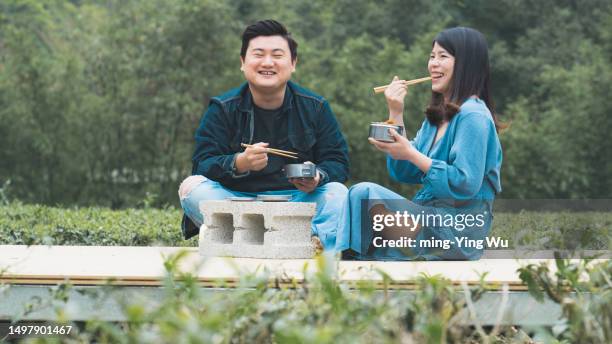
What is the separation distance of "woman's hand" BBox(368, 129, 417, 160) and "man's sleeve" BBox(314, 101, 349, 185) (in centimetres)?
75

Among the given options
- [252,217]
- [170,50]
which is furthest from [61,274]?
[170,50]

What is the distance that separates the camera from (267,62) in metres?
4.36

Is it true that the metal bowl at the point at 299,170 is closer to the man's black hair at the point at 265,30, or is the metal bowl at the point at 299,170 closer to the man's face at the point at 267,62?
the man's face at the point at 267,62

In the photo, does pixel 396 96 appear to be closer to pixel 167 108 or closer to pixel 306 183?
pixel 306 183

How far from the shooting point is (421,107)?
12695 millimetres

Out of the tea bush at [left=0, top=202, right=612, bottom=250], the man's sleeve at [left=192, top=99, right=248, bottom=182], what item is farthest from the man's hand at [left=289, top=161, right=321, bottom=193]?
the tea bush at [left=0, top=202, right=612, bottom=250]

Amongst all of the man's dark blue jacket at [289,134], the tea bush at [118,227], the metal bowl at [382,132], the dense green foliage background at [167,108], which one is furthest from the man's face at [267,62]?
the dense green foliage background at [167,108]

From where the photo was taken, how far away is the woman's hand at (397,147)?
3.68 metres

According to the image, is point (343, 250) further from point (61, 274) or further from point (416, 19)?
point (416, 19)

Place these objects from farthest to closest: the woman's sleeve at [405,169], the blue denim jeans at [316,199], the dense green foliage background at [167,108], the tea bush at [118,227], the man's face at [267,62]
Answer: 1. the dense green foliage background at [167,108]
2. the tea bush at [118,227]
3. the man's face at [267,62]
4. the blue denim jeans at [316,199]
5. the woman's sleeve at [405,169]

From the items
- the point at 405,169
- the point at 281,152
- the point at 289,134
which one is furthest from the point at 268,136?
the point at 405,169

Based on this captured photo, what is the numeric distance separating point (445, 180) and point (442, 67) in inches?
20.6

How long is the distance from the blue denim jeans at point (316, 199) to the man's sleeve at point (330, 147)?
11 cm

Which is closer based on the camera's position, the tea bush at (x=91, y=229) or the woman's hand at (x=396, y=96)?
the woman's hand at (x=396, y=96)
